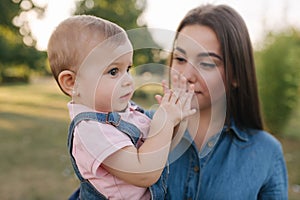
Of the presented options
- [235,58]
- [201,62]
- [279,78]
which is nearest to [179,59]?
[201,62]

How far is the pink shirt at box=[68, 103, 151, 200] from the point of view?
115cm

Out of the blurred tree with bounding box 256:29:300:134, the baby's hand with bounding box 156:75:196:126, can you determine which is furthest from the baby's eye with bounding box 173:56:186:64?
the blurred tree with bounding box 256:29:300:134

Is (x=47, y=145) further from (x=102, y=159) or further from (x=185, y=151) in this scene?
(x=102, y=159)

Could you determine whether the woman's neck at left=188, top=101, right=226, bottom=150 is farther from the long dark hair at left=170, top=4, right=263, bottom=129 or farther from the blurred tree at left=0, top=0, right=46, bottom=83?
the blurred tree at left=0, top=0, right=46, bottom=83

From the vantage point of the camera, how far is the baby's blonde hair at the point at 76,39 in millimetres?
1189

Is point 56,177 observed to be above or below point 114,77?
below

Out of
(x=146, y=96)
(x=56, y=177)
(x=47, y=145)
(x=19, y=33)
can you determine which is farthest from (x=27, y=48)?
(x=146, y=96)

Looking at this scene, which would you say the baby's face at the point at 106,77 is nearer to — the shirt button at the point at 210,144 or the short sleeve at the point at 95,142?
the short sleeve at the point at 95,142

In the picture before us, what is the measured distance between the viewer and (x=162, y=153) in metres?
1.18

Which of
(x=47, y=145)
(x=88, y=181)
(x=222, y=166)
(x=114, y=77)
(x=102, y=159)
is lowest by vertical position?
(x=47, y=145)

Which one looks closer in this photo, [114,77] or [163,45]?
[114,77]

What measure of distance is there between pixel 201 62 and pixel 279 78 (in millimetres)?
7406

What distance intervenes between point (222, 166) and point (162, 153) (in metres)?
0.76

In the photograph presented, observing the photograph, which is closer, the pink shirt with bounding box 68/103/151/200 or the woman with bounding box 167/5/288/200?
the pink shirt with bounding box 68/103/151/200
